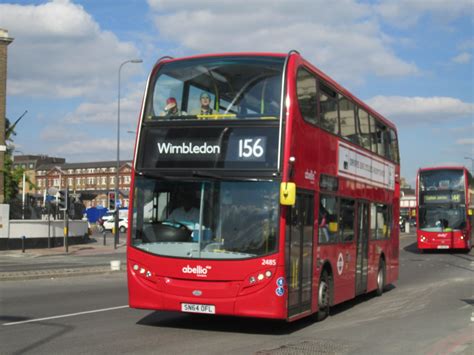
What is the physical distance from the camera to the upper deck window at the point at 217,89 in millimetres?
10547

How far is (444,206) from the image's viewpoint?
37.4 m

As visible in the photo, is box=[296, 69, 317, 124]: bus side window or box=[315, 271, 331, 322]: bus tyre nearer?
box=[296, 69, 317, 124]: bus side window

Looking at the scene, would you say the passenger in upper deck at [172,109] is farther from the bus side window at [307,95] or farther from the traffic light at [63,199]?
the traffic light at [63,199]

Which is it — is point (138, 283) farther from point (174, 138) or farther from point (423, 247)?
point (423, 247)

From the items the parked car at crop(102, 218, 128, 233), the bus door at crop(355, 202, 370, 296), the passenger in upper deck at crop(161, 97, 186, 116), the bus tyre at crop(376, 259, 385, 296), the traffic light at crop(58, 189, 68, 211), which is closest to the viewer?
the passenger in upper deck at crop(161, 97, 186, 116)

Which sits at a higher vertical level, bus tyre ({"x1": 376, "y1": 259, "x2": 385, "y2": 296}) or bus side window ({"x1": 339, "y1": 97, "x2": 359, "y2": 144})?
bus side window ({"x1": 339, "y1": 97, "x2": 359, "y2": 144})

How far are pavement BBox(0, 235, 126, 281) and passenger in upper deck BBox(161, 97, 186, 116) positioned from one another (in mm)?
10471

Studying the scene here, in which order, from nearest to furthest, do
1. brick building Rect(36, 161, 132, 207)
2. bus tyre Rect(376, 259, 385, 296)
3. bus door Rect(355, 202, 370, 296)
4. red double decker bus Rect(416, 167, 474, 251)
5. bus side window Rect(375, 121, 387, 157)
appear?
bus door Rect(355, 202, 370, 296), bus side window Rect(375, 121, 387, 157), bus tyre Rect(376, 259, 385, 296), red double decker bus Rect(416, 167, 474, 251), brick building Rect(36, 161, 132, 207)

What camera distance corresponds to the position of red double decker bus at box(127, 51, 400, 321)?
10094 mm

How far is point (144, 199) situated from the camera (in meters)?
10.7

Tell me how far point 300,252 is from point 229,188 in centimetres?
156

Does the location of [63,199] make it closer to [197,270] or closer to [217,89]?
[217,89]

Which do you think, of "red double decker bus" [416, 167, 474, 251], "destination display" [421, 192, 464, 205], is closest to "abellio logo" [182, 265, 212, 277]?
"red double decker bus" [416, 167, 474, 251]

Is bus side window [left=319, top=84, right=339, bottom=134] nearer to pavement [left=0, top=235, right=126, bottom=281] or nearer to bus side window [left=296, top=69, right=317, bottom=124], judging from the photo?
bus side window [left=296, top=69, right=317, bottom=124]
